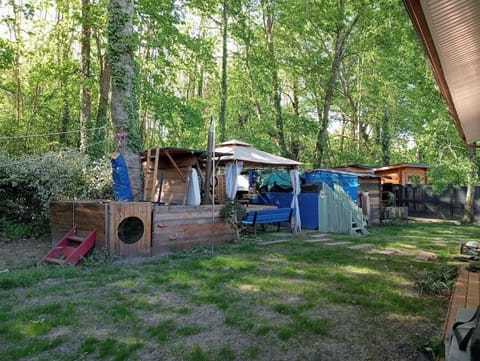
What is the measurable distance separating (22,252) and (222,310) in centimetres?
506

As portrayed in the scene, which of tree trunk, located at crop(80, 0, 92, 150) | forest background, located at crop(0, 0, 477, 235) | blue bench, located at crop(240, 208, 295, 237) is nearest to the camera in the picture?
forest background, located at crop(0, 0, 477, 235)

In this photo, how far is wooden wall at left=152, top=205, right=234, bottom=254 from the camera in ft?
22.3

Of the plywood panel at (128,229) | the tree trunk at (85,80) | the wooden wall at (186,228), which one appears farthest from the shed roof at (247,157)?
the tree trunk at (85,80)

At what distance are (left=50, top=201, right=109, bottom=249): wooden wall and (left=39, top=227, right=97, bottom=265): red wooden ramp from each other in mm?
121

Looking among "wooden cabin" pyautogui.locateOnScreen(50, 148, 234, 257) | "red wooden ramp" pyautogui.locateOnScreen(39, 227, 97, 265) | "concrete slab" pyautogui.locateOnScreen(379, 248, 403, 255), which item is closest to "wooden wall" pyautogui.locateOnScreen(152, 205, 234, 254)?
"wooden cabin" pyautogui.locateOnScreen(50, 148, 234, 257)

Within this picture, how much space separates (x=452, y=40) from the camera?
2.42 metres

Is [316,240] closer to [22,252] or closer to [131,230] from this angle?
[131,230]

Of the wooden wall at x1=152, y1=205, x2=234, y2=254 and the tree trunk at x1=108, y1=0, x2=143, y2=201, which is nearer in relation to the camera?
the wooden wall at x1=152, y1=205, x2=234, y2=254

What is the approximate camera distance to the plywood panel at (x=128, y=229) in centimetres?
606

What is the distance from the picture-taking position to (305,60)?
53.5ft

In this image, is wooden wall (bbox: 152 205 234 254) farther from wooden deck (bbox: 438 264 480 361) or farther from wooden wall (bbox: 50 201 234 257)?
wooden deck (bbox: 438 264 480 361)

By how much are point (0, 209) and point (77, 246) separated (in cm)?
352

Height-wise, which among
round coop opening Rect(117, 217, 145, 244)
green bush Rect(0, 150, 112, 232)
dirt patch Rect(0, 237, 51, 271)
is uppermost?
green bush Rect(0, 150, 112, 232)

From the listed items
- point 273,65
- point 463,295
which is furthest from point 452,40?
point 273,65
